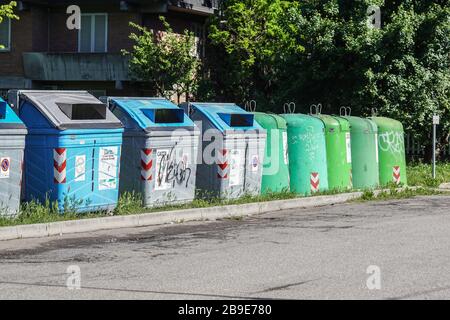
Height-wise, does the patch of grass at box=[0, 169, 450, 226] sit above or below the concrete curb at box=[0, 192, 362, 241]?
above

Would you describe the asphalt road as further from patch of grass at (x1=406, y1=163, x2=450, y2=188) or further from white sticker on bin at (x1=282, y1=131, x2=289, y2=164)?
patch of grass at (x1=406, y1=163, x2=450, y2=188)

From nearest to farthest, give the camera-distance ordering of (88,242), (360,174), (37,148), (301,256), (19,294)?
(19,294) < (301,256) < (88,242) < (37,148) < (360,174)

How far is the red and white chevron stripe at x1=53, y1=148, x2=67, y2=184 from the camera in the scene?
40.8 feet

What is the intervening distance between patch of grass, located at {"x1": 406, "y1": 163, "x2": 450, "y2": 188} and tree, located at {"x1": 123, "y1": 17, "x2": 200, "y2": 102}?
23.6 feet

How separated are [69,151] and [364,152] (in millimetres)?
7878

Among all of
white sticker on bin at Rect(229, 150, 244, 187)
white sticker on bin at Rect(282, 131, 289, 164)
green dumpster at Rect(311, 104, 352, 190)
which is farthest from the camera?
green dumpster at Rect(311, 104, 352, 190)

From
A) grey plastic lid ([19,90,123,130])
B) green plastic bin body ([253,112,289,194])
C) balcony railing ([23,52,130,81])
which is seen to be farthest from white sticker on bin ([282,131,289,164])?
balcony railing ([23,52,130,81])

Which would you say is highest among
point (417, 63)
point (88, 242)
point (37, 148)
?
point (417, 63)

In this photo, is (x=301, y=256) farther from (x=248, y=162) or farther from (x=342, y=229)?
(x=248, y=162)

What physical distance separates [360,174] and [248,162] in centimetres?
378

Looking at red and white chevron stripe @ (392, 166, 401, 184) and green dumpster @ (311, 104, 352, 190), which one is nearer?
green dumpster @ (311, 104, 352, 190)

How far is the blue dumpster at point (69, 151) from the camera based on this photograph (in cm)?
1249

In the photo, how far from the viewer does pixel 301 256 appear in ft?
33.4

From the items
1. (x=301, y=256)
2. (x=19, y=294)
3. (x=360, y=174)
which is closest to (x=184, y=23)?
(x=360, y=174)
